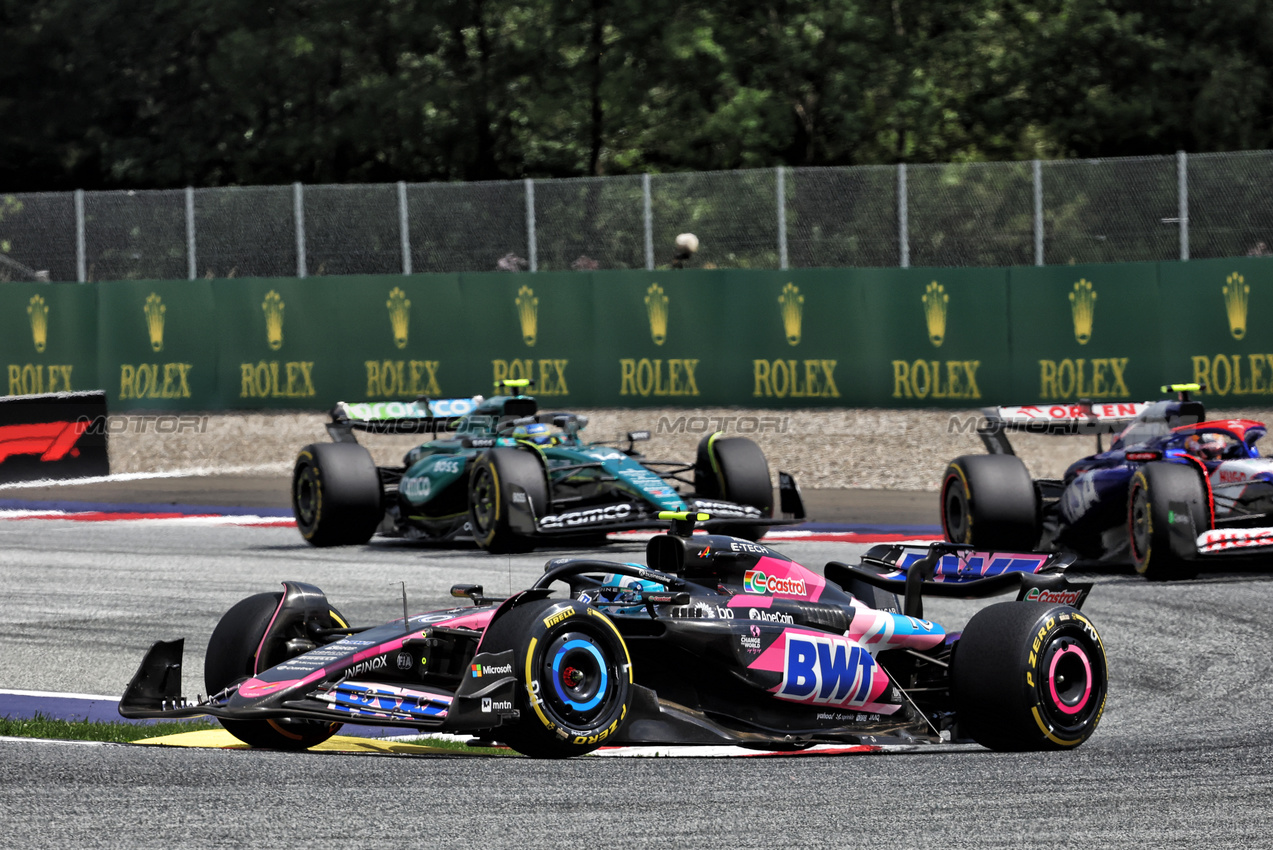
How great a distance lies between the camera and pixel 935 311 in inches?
809

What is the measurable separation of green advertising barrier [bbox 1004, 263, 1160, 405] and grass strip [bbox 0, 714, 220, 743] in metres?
14.0

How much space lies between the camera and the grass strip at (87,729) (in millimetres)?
7023

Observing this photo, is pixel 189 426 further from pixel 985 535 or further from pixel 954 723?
pixel 954 723

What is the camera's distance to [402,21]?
31203 mm

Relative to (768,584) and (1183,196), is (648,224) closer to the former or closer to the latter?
(1183,196)

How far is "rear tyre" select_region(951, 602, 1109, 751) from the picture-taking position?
6.69 m

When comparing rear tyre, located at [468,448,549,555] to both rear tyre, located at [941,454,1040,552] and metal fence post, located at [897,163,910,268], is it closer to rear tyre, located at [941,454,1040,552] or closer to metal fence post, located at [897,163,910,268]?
rear tyre, located at [941,454,1040,552]

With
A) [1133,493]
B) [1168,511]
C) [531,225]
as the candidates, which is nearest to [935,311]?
[531,225]

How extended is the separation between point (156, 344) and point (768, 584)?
57.8ft

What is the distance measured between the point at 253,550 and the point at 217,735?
268 inches

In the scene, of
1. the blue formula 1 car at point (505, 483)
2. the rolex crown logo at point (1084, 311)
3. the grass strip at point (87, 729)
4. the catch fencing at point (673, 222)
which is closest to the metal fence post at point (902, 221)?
the catch fencing at point (673, 222)

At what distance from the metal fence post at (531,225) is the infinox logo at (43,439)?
631 cm

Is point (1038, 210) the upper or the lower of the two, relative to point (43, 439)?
upper

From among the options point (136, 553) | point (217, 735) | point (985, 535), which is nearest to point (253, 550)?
point (136, 553)
